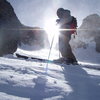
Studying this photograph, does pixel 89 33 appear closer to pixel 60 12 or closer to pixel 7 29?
pixel 7 29

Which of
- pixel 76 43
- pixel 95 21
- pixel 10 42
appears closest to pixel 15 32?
pixel 10 42

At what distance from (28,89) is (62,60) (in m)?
9.44

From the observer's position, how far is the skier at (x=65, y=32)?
13750 mm

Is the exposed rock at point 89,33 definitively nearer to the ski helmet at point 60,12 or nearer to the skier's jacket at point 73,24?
the ski helmet at point 60,12

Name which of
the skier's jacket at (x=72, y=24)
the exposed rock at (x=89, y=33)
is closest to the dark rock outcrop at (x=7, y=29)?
the skier's jacket at (x=72, y=24)

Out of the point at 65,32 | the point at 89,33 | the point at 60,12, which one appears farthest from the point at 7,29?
the point at 89,33

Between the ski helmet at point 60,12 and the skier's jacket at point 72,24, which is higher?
the ski helmet at point 60,12

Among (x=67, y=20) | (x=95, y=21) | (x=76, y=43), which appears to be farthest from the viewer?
(x=95, y=21)

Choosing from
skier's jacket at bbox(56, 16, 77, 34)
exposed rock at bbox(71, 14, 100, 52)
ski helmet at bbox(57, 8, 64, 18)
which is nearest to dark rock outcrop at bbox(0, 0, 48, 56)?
ski helmet at bbox(57, 8, 64, 18)

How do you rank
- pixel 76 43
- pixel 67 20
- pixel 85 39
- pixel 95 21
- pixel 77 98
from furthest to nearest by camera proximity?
1. pixel 95 21
2. pixel 85 39
3. pixel 76 43
4. pixel 67 20
5. pixel 77 98

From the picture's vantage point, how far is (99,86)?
5688mm

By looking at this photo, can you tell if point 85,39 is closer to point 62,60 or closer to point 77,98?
point 62,60

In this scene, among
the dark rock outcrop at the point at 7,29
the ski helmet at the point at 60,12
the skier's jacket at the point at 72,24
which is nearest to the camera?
the skier's jacket at the point at 72,24

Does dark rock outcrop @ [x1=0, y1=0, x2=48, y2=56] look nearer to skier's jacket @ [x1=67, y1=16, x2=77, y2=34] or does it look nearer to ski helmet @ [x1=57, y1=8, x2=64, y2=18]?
ski helmet @ [x1=57, y1=8, x2=64, y2=18]
